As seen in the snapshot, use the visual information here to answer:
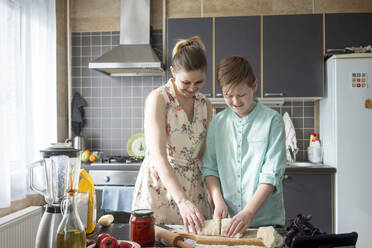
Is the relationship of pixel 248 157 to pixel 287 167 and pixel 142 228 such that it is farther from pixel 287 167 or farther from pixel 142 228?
pixel 287 167

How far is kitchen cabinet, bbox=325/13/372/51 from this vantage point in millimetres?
2855

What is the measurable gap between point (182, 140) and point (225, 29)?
1.92 metres

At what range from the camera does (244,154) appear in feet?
4.07

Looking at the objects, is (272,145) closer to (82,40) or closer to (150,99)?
(150,99)

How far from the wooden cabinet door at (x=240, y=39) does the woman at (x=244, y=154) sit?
175cm

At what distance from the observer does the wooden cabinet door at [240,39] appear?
2.97 metres

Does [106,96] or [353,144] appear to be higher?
[106,96]

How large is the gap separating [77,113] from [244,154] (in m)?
2.51

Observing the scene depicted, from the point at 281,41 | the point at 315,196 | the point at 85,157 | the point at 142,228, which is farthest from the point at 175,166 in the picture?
the point at 281,41

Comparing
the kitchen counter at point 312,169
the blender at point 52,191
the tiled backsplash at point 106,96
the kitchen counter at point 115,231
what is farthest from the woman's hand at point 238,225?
the tiled backsplash at point 106,96

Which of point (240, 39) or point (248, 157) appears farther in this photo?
point (240, 39)

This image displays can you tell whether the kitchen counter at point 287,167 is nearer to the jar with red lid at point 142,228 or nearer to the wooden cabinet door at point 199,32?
the wooden cabinet door at point 199,32

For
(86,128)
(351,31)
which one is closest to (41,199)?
(86,128)

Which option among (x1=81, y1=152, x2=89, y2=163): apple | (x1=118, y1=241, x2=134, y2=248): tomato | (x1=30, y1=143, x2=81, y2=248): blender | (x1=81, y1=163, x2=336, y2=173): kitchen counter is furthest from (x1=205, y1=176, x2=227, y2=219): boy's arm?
(x1=81, y1=152, x2=89, y2=163): apple
